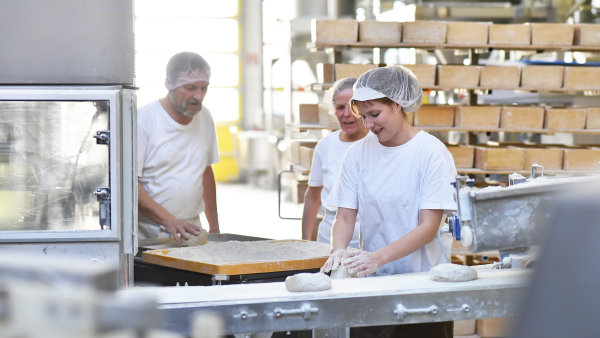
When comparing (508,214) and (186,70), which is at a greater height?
(186,70)

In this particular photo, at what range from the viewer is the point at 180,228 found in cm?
338

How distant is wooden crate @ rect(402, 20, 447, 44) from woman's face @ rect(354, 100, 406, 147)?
244 cm

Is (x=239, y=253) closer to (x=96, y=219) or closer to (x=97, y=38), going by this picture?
(x=96, y=219)

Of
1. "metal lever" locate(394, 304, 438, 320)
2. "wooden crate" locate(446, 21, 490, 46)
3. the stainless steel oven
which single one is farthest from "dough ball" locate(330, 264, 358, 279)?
"wooden crate" locate(446, 21, 490, 46)

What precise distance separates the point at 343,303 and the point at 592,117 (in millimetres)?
3756

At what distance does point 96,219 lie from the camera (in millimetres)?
2340

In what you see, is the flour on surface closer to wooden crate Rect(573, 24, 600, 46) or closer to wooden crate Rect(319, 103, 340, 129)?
wooden crate Rect(319, 103, 340, 129)

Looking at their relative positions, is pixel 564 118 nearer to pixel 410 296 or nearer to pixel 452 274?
pixel 452 274

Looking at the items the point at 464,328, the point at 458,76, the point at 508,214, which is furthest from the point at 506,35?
the point at 508,214

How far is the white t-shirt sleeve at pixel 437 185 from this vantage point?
8.87ft

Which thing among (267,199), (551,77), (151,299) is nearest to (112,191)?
(151,299)

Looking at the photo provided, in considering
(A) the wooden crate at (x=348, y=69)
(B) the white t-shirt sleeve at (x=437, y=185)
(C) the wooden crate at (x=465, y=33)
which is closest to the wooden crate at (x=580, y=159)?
(C) the wooden crate at (x=465, y=33)

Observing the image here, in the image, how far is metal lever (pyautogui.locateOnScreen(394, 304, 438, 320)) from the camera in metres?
2.12

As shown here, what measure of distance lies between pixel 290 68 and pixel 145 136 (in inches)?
117
